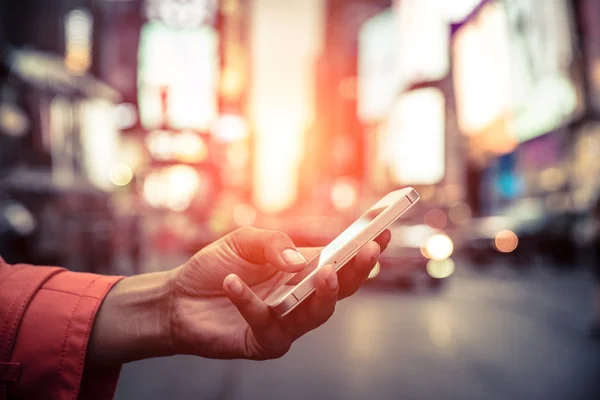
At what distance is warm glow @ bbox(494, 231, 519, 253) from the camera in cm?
1947

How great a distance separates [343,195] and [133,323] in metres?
61.9

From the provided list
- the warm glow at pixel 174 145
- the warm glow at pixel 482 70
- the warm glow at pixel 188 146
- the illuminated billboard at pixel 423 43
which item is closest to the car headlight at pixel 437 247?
the warm glow at pixel 482 70

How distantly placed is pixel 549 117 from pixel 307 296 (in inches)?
473

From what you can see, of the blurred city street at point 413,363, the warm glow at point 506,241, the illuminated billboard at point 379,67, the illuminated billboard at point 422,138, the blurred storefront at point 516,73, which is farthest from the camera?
the illuminated billboard at point 379,67

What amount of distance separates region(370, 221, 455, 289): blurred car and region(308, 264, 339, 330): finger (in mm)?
10538

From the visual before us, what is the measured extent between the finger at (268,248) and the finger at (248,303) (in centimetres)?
12

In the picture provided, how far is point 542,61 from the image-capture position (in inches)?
435

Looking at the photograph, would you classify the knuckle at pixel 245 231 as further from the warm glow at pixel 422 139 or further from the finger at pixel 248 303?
the warm glow at pixel 422 139

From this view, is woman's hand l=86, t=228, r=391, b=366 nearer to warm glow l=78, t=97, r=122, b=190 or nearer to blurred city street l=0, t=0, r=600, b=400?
blurred city street l=0, t=0, r=600, b=400

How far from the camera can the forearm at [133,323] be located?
185cm

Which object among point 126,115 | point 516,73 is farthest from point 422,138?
point 126,115

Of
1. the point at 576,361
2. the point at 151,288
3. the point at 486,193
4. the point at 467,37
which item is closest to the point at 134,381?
the point at 151,288

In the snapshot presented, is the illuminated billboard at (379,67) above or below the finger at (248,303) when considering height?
above

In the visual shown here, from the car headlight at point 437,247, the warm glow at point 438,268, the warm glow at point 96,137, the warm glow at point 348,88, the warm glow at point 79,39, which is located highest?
the warm glow at point 348,88
